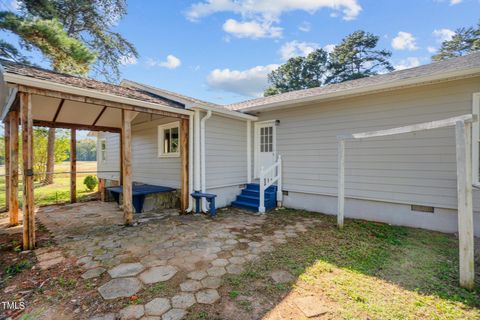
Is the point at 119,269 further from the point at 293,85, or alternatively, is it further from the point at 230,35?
the point at 293,85

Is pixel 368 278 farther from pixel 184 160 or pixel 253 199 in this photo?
pixel 184 160

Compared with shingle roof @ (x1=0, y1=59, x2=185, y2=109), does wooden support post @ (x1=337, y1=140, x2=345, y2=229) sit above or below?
below

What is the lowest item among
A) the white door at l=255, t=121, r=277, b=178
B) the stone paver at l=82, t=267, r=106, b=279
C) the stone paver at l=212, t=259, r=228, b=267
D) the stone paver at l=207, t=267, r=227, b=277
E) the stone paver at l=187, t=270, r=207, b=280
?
the stone paver at l=212, t=259, r=228, b=267

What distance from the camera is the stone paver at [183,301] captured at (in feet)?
7.38

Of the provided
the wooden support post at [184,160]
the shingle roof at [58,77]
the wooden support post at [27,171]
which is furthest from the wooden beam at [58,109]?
the wooden support post at [184,160]

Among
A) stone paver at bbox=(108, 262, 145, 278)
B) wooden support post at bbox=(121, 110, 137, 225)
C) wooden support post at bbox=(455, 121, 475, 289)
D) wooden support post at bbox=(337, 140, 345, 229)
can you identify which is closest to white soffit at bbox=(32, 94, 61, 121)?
wooden support post at bbox=(121, 110, 137, 225)

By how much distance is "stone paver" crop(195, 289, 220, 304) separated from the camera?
2320 mm

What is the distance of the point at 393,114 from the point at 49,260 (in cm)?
702

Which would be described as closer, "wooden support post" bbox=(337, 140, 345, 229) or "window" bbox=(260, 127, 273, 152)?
"wooden support post" bbox=(337, 140, 345, 229)

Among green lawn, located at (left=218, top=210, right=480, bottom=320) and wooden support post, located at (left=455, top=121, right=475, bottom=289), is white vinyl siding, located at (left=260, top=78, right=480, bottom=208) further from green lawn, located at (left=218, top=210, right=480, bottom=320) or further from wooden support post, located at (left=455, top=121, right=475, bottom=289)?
wooden support post, located at (left=455, top=121, right=475, bottom=289)

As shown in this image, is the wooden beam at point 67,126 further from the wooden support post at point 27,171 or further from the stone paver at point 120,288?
the stone paver at point 120,288

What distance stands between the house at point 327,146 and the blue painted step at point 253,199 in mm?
42

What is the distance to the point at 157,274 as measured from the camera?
2.89 meters

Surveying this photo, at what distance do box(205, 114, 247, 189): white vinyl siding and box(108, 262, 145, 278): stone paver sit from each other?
3413mm
